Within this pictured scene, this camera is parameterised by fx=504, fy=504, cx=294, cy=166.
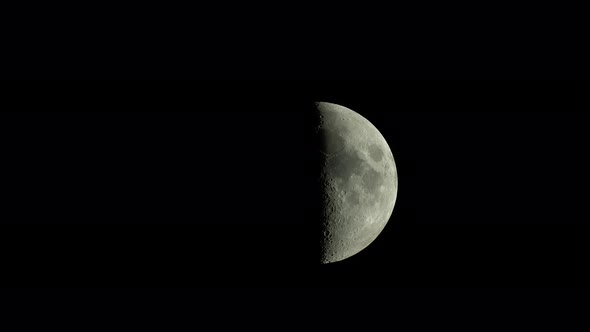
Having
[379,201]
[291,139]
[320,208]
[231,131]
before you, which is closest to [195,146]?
[231,131]

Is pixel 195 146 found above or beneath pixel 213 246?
above

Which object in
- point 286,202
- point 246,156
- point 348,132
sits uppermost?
point 348,132

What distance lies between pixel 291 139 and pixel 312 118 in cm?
42

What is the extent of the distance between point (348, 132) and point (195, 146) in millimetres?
1746

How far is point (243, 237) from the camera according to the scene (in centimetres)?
533

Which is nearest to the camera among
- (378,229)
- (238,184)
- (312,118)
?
(238,184)

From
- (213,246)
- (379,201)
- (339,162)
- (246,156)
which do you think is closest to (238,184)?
(246,156)

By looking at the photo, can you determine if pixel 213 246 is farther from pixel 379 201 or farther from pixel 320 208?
pixel 379 201

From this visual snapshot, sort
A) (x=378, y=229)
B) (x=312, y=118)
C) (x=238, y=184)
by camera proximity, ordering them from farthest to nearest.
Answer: (x=378, y=229) → (x=312, y=118) → (x=238, y=184)

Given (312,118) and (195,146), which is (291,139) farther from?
(195,146)

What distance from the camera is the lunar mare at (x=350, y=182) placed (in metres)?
5.46

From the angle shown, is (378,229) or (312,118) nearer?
A: (312,118)

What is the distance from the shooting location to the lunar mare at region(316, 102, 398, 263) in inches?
215

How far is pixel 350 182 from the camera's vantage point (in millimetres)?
5508
